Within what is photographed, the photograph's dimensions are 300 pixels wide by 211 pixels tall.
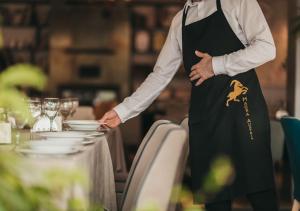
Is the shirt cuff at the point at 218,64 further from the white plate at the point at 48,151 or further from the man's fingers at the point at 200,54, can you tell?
the white plate at the point at 48,151

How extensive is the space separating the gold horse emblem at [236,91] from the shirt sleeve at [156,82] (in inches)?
15.8

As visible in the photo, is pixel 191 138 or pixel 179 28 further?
pixel 179 28

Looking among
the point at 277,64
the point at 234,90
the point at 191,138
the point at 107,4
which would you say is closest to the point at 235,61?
the point at 234,90

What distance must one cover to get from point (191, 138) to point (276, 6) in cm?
641

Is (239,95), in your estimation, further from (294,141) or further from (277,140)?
(277,140)

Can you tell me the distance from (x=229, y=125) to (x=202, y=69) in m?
0.23

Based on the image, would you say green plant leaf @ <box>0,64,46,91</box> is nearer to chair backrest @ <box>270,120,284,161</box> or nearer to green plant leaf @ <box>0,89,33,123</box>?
green plant leaf @ <box>0,89,33,123</box>

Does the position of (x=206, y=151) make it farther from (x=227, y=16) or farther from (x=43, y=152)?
(x=43, y=152)

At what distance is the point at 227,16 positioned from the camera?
7.30 feet

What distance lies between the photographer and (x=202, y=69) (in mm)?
2188

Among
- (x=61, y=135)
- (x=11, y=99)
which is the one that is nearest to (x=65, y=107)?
(x=61, y=135)

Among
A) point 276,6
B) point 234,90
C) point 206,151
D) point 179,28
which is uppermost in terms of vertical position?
point 276,6

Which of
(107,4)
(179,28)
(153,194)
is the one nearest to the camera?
(153,194)

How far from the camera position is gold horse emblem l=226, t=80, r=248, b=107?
2.19 metres
